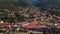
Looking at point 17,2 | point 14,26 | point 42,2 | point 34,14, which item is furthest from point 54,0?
point 14,26

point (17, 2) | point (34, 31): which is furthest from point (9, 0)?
point (34, 31)

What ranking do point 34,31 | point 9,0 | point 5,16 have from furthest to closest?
1. point 9,0
2. point 5,16
3. point 34,31

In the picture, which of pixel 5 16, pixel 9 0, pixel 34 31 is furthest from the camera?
pixel 9 0

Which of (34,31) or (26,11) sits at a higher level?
(26,11)

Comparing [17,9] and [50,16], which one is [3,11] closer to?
[17,9]

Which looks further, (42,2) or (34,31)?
(42,2)

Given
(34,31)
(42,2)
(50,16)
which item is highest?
(42,2)

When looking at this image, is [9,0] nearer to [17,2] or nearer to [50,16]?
[17,2]
